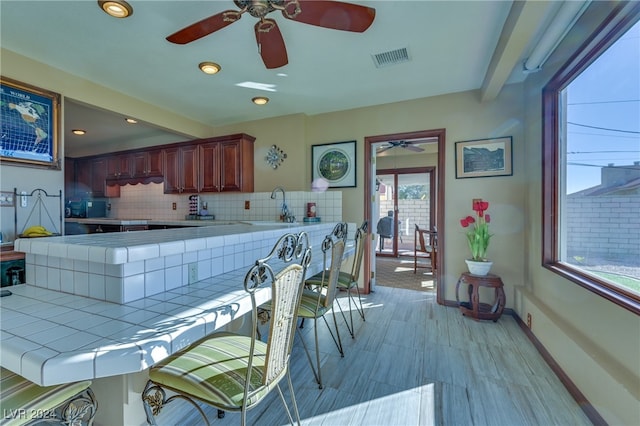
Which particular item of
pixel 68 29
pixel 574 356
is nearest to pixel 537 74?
pixel 574 356

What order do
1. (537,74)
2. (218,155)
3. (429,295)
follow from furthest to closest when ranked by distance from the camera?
(218,155) < (429,295) < (537,74)

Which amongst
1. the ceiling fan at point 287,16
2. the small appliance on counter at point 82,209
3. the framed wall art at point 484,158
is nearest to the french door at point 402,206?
the framed wall art at point 484,158

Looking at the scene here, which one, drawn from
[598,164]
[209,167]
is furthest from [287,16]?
[209,167]

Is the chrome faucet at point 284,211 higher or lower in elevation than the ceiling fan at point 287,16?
lower

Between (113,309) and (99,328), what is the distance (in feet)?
0.52

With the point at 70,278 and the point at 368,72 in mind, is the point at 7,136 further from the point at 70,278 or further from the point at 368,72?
the point at 368,72

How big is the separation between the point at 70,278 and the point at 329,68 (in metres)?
2.48

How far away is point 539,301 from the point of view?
7.68ft

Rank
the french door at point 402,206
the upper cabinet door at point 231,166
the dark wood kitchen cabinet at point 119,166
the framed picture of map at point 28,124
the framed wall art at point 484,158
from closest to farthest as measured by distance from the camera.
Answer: the framed picture of map at point 28,124
the framed wall art at point 484,158
the upper cabinet door at point 231,166
the dark wood kitchen cabinet at point 119,166
the french door at point 402,206

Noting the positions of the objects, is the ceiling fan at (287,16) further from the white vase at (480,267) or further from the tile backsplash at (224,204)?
the white vase at (480,267)

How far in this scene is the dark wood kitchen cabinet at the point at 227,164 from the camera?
3.87 meters

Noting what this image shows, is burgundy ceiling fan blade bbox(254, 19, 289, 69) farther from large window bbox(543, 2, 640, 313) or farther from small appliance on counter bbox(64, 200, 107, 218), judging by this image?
small appliance on counter bbox(64, 200, 107, 218)

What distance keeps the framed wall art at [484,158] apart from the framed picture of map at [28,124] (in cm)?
411

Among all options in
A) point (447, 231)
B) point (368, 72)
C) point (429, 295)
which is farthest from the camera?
point (429, 295)
